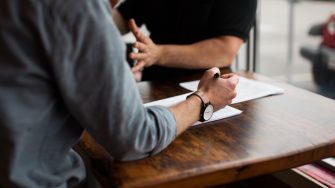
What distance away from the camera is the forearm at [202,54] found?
1.45m

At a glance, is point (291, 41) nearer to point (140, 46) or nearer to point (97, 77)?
point (140, 46)

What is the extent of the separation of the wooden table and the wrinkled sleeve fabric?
0.20 ft

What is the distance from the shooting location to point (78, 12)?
69cm

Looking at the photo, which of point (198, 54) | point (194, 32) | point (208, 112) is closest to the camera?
point (208, 112)

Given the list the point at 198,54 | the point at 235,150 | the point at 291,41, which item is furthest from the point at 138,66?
the point at 291,41

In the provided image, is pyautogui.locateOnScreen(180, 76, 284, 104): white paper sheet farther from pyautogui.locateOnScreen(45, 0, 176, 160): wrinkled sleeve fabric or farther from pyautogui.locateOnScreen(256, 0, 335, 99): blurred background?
pyautogui.locateOnScreen(256, 0, 335, 99): blurred background

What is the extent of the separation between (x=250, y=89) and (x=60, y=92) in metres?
0.71

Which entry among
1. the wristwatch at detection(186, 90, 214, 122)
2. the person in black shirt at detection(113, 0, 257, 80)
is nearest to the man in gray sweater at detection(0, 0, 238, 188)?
the wristwatch at detection(186, 90, 214, 122)

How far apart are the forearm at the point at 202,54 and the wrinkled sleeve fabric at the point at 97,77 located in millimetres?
675

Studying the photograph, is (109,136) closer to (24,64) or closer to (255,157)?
(24,64)

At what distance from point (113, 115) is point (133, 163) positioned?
0.13 metres

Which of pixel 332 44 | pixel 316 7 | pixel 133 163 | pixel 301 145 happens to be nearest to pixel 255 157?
pixel 301 145

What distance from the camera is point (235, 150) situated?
88 centimetres

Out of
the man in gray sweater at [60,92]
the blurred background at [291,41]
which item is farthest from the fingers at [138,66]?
the blurred background at [291,41]
